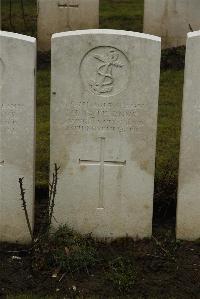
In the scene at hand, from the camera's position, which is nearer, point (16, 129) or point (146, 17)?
point (16, 129)

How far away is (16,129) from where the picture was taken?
5.45 meters

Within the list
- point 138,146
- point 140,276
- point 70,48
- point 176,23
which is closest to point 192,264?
point 140,276

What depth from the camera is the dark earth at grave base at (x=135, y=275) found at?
16.5ft

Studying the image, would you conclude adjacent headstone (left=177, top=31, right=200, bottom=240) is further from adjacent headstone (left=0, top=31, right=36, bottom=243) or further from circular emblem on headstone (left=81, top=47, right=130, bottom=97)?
adjacent headstone (left=0, top=31, right=36, bottom=243)

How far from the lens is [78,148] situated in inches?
218

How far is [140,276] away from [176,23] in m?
6.96

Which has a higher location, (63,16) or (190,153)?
(63,16)

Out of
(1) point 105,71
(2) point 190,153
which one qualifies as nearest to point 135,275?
(2) point 190,153

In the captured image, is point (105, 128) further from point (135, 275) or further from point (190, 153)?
point (135, 275)

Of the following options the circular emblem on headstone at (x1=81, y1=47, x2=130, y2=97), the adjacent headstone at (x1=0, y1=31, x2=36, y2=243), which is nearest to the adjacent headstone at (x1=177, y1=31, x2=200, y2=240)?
the circular emblem on headstone at (x1=81, y1=47, x2=130, y2=97)

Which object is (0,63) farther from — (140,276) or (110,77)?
(140,276)

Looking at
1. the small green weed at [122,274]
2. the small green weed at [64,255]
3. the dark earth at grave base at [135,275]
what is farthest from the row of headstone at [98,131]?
the small green weed at [122,274]

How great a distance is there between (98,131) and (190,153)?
73cm

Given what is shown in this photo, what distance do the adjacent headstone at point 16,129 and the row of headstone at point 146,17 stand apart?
6189 millimetres
